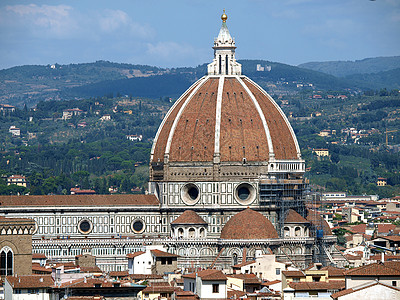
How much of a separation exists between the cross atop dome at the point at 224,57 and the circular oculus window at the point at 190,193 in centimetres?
957

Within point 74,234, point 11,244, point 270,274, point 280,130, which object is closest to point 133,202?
point 74,234

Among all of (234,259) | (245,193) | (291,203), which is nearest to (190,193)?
(245,193)

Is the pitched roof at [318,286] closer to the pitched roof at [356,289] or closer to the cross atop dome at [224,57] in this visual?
the pitched roof at [356,289]

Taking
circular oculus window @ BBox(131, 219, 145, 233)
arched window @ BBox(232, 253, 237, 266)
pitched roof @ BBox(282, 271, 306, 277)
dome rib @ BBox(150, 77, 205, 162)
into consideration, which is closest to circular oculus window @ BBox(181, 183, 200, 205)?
dome rib @ BBox(150, 77, 205, 162)

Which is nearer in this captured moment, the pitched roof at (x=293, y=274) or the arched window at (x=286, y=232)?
the pitched roof at (x=293, y=274)

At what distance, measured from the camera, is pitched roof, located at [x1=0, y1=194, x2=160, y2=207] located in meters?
106

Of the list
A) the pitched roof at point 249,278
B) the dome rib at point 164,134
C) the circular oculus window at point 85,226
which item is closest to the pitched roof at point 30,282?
the pitched roof at point 249,278

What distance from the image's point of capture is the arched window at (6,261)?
7794 cm

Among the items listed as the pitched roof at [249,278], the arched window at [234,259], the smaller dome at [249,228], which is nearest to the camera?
the pitched roof at [249,278]

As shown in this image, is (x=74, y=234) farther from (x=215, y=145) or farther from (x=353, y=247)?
(x=353, y=247)

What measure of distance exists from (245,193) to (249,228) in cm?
536

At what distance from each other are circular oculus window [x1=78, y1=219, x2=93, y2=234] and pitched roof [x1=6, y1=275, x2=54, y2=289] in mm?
37528

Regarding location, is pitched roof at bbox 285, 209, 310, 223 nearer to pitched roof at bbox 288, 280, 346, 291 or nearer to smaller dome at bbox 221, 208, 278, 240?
smaller dome at bbox 221, 208, 278, 240

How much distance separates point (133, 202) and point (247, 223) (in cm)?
929
